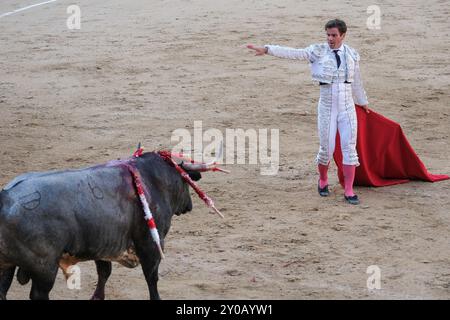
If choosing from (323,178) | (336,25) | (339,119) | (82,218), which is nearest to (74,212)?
(82,218)

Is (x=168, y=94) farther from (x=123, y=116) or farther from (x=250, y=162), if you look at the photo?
(x=250, y=162)

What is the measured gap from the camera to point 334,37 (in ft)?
25.1

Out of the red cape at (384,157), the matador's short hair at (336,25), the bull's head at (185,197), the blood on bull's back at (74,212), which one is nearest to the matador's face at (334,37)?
the matador's short hair at (336,25)

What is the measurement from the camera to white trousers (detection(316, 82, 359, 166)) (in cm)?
786

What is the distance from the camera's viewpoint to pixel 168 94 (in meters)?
11.1

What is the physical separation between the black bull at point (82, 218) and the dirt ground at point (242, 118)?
61cm

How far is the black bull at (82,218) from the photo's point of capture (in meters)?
5.10

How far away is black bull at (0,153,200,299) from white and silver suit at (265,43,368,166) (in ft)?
7.21

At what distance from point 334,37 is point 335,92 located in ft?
1.43

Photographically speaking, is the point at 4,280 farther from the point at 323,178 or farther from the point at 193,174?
the point at 323,178

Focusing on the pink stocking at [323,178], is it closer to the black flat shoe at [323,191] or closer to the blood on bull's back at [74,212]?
the black flat shoe at [323,191]

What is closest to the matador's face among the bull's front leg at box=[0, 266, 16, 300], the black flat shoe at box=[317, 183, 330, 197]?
the black flat shoe at box=[317, 183, 330, 197]

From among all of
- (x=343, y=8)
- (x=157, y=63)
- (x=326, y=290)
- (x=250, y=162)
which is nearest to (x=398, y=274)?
(x=326, y=290)
